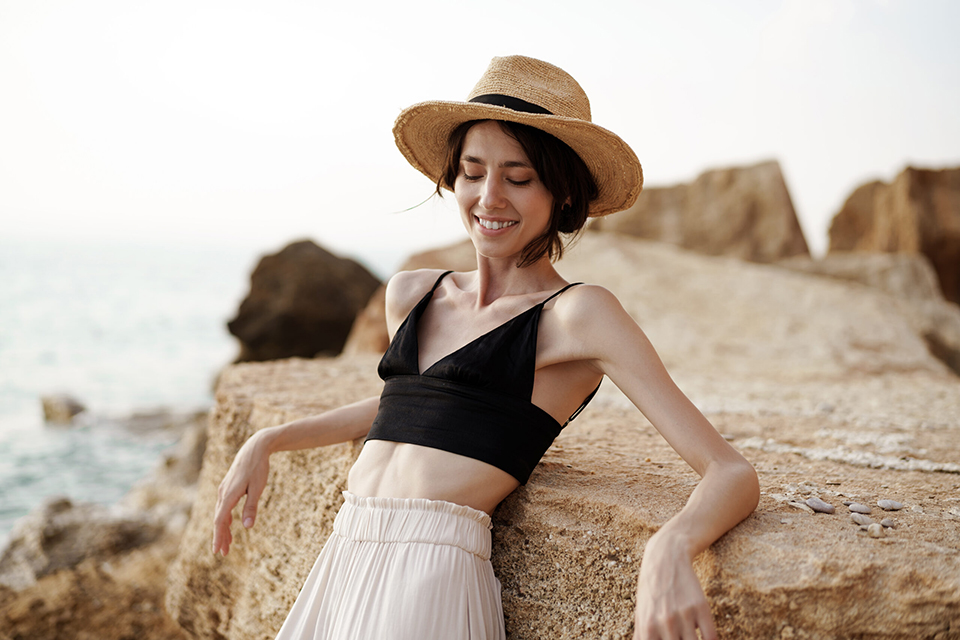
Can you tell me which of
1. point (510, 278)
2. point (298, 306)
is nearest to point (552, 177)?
point (510, 278)

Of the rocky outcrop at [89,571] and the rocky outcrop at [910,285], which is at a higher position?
the rocky outcrop at [910,285]

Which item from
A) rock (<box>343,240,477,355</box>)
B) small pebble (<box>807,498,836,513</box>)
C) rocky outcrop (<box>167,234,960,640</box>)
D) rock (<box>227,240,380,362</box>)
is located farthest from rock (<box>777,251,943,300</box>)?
small pebble (<box>807,498,836,513</box>)

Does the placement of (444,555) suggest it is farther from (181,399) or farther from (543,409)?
(181,399)

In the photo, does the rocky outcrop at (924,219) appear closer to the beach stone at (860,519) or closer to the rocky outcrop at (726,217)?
the rocky outcrop at (726,217)

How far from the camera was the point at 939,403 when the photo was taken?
4086mm

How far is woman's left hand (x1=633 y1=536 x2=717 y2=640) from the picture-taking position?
1.24m

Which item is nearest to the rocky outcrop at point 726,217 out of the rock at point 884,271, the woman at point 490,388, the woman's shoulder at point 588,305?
the rock at point 884,271

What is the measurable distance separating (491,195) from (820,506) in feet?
3.75

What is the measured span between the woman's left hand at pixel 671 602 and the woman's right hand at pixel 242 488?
126 cm

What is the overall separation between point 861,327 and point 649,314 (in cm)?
196

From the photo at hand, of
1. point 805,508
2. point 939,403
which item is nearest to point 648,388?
point 805,508

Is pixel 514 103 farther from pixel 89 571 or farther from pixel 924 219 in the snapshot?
pixel 924 219

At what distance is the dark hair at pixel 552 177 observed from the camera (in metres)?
1.80

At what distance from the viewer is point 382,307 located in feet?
20.9
